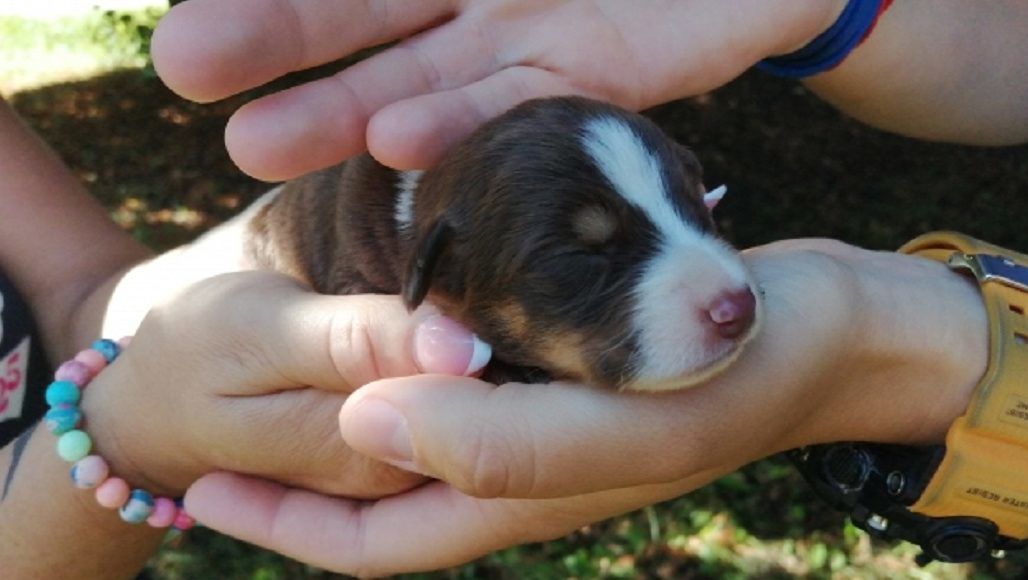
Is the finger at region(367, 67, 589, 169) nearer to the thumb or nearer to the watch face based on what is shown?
the thumb

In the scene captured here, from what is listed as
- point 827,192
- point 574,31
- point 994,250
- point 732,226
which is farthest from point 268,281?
point 827,192

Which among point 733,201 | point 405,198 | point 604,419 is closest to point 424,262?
point 405,198

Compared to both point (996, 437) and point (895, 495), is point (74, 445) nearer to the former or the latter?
point (895, 495)

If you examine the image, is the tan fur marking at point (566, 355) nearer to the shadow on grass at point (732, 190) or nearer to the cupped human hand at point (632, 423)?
the cupped human hand at point (632, 423)

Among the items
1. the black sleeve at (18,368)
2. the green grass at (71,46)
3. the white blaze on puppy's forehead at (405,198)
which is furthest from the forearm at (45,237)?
the green grass at (71,46)

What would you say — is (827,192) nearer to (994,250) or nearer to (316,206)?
(994,250)

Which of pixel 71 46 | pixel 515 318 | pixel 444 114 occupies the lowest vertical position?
pixel 71 46
